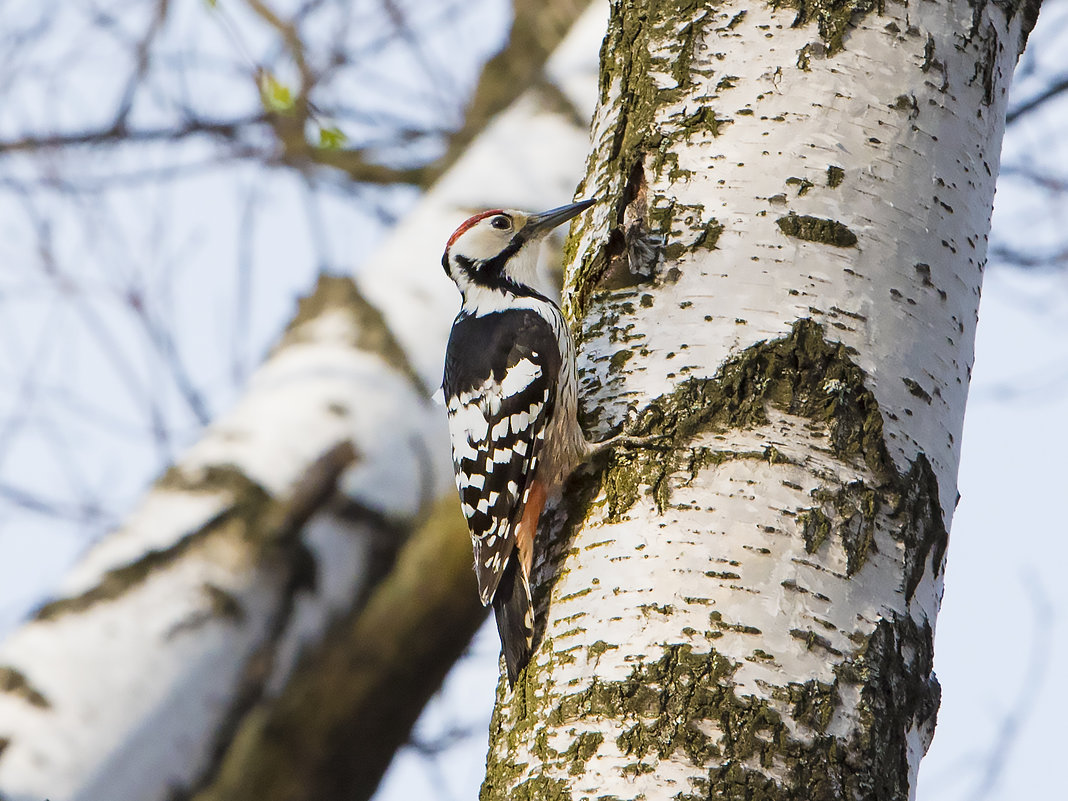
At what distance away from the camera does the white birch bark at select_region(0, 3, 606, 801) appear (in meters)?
2.18

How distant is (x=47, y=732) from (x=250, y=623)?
508 mm

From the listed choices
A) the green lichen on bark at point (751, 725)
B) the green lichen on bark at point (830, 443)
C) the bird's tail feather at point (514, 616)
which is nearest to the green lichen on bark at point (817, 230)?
the green lichen on bark at point (830, 443)

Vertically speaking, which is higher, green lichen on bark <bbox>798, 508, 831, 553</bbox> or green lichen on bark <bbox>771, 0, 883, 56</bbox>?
green lichen on bark <bbox>771, 0, 883, 56</bbox>

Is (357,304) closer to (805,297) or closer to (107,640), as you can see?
(107,640)

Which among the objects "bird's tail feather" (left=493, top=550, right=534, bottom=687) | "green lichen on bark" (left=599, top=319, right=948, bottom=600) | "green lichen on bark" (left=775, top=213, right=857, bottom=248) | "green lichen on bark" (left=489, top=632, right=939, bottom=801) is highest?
"green lichen on bark" (left=775, top=213, right=857, bottom=248)

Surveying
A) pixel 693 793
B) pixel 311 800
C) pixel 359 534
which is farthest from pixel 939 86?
pixel 311 800

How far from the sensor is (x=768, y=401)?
5.71ft

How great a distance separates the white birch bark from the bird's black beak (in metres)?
0.34

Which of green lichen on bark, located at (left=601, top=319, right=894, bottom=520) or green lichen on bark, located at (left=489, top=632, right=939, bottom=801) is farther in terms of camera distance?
green lichen on bark, located at (left=601, top=319, right=894, bottom=520)

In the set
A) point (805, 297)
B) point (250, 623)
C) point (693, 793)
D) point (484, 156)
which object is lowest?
point (693, 793)

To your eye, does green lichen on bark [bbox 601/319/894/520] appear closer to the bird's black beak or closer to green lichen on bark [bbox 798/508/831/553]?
green lichen on bark [bbox 798/508/831/553]

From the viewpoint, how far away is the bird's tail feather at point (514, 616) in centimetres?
175

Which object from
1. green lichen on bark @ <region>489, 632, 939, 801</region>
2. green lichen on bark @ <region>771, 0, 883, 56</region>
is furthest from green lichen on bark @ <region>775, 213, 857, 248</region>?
green lichen on bark @ <region>489, 632, 939, 801</region>

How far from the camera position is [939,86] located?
6.24 feet
